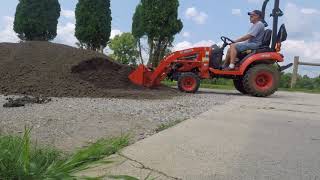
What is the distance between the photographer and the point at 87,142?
459 centimetres

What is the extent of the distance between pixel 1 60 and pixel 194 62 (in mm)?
Result: 4336

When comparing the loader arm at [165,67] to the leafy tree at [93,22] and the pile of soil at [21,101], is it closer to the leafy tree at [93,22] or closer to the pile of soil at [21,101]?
the pile of soil at [21,101]

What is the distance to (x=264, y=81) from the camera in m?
11.9

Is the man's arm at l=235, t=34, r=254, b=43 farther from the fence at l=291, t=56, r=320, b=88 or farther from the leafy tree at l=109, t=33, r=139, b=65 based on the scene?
the leafy tree at l=109, t=33, r=139, b=65

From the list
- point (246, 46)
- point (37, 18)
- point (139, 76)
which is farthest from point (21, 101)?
point (37, 18)

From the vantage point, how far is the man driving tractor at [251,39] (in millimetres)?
11680

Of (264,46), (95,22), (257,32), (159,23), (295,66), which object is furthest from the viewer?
(95,22)

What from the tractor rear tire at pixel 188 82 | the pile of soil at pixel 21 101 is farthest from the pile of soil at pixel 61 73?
the pile of soil at pixel 21 101

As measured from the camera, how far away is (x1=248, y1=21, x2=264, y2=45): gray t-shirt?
1164cm

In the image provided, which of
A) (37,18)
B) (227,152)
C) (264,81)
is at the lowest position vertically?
(227,152)

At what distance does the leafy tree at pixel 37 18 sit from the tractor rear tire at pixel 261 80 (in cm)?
1161

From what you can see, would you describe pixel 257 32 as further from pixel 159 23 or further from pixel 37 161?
pixel 159 23

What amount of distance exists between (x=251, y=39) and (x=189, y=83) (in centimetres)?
175

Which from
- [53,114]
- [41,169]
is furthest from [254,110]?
[41,169]
